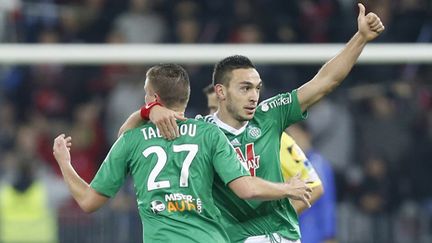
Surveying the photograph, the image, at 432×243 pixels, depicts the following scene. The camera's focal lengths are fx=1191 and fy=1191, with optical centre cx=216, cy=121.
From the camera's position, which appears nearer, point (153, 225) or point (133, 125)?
point (153, 225)

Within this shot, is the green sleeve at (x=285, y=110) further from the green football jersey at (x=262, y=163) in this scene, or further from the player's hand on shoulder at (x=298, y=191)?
the player's hand on shoulder at (x=298, y=191)

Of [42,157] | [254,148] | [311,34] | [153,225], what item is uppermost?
[311,34]

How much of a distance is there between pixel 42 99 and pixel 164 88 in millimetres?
6321

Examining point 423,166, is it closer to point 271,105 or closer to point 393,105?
point 393,105

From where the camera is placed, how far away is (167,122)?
19.0ft

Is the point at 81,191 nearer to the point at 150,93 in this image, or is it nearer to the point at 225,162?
the point at 150,93

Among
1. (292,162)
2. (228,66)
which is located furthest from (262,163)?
(292,162)

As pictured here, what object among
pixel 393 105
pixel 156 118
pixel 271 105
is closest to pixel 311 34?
pixel 393 105

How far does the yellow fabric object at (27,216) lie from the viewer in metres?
11.3

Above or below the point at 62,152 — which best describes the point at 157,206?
below

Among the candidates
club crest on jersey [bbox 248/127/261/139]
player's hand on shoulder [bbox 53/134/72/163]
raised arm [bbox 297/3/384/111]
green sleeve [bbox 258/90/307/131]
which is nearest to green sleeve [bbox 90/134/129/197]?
player's hand on shoulder [bbox 53/134/72/163]

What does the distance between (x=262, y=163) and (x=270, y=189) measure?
75cm

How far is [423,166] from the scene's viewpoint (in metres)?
11.3

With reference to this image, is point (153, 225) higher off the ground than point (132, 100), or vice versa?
point (132, 100)
